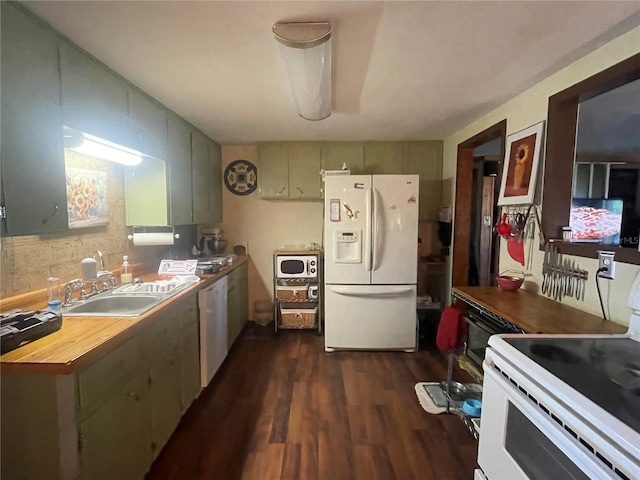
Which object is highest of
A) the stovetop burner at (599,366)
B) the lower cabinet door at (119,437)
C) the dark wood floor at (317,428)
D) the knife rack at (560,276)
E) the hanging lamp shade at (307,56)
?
the hanging lamp shade at (307,56)

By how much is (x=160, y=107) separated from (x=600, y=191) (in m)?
4.71

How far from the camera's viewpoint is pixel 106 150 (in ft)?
6.66

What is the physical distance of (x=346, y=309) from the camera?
3277mm

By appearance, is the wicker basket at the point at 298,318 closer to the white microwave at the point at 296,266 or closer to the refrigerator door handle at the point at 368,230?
the white microwave at the point at 296,266

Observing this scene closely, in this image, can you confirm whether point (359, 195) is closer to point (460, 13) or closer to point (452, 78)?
point (452, 78)

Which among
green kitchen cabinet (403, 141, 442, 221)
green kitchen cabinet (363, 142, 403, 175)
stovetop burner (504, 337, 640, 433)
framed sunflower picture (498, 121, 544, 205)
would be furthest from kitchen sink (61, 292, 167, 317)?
green kitchen cabinet (403, 141, 442, 221)

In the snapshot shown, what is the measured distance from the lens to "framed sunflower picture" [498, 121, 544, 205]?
2076 mm

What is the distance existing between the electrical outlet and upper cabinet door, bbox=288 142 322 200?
104 inches

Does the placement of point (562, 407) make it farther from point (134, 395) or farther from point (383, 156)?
point (383, 156)

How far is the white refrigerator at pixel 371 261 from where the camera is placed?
3168 mm

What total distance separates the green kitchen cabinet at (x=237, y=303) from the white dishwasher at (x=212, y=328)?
0.73 ft

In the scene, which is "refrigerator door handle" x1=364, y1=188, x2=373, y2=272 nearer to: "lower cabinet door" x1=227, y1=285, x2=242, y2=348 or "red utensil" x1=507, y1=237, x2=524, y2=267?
"red utensil" x1=507, y1=237, x2=524, y2=267

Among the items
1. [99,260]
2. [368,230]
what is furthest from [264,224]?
[99,260]

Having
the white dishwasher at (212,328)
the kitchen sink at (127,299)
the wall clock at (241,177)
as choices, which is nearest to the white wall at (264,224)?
the wall clock at (241,177)
